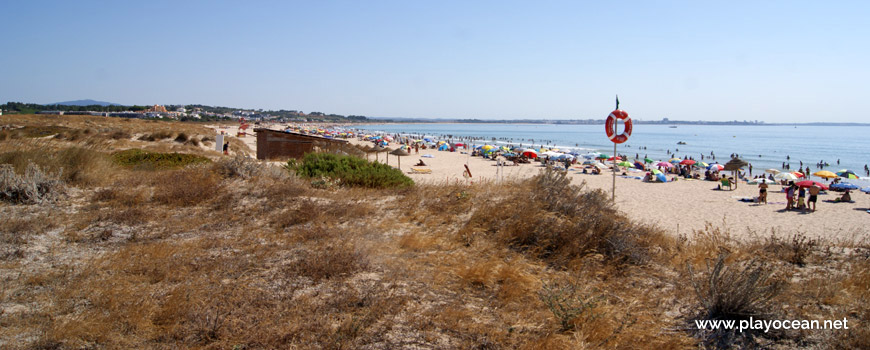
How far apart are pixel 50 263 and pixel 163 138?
25209 mm

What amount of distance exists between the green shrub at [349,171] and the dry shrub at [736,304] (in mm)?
7001

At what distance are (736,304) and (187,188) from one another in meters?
7.79

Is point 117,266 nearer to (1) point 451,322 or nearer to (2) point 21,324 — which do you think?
(2) point 21,324

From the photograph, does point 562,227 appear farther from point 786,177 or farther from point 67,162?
point 786,177

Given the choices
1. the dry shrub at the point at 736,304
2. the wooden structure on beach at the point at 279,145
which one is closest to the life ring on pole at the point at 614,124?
the dry shrub at the point at 736,304

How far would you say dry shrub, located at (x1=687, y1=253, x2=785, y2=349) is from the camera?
327 cm

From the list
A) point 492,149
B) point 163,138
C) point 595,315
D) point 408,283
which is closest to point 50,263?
point 408,283

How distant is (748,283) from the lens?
11.3ft

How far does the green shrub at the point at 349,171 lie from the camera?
9.88m

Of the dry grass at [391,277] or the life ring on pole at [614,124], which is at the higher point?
the life ring on pole at [614,124]

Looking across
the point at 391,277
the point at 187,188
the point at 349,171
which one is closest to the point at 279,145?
the point at 349,171

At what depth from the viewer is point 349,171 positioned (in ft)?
33.8

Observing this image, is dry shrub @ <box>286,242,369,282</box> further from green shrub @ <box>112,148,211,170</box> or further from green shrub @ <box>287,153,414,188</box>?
green shrub @ <box>112,148,211,170</box>

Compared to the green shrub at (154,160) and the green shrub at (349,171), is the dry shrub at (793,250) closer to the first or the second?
the green shrub at (349,171)
